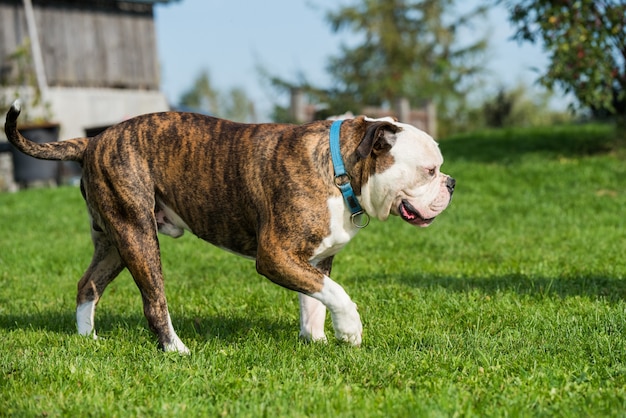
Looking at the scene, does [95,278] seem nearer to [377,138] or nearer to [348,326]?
[348,326]

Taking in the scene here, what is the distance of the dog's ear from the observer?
464 cm

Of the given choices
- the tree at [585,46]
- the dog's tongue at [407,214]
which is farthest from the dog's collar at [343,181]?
the tree at [585,46]

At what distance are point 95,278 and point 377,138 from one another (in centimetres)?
225

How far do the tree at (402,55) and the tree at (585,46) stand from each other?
19847mm

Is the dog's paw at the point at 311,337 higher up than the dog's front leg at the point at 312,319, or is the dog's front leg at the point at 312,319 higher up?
the dog's front leg at the point at 312,319

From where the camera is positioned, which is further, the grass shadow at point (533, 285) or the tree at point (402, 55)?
the tree at point (402, 55)

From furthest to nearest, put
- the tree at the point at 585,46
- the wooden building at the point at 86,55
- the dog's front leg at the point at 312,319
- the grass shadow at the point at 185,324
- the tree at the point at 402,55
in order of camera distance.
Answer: the tree at the point at 402,55, the wooden building at the point at 86,55, the tree at the point at 585,46, the grass shadow at the point at 185,324, the dog's front leg at the point at 312,319

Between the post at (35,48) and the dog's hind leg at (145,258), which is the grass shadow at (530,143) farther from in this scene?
the dog's hind leg at (145,258)

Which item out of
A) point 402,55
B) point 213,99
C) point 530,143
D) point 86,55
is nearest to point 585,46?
point 530,143

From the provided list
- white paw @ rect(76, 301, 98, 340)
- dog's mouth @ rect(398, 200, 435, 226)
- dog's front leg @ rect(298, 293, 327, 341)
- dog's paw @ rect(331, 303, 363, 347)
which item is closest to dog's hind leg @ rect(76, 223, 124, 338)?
white paw @ rect(76, 301, 98, 340)

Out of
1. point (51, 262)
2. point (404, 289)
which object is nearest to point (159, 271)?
point (404, 289)

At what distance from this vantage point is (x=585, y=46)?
14867 mm

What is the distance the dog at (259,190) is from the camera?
4.77 metres

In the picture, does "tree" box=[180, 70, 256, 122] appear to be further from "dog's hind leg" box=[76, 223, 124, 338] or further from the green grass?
"dog's hind leg" box=[76, 223, 124, 338]
